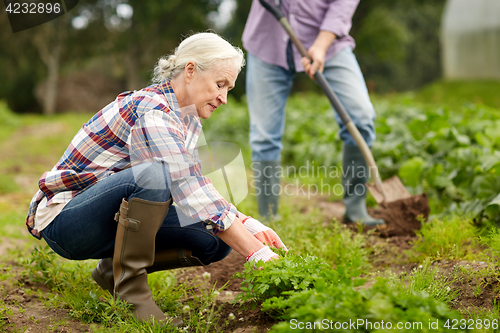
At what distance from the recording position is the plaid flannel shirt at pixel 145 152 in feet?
4.86

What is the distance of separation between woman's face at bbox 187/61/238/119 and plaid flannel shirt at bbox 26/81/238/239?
1.9 inches

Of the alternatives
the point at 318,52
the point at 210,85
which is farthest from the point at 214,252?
the point at 318,52

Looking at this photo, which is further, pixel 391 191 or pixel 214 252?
pixel 391 191

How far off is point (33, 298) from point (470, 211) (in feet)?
7.53

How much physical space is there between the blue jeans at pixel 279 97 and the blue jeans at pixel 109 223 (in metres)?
1.15

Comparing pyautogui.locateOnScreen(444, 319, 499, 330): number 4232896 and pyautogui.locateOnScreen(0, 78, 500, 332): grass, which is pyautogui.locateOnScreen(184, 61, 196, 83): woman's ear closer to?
pyautogui.locateOnScreen(0, 78, 500, 332): grass

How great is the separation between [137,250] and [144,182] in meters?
0.26

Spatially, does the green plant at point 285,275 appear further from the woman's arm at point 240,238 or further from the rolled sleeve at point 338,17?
the rolled sleeve at point 338,17

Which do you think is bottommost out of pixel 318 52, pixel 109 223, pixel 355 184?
pixel 355 184

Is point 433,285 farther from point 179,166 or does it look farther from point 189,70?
point 189,70

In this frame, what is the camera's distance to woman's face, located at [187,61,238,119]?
1.61 meters

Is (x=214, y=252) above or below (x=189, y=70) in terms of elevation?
below

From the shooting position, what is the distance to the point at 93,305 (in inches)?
68.7

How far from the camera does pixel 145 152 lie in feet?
5.04
